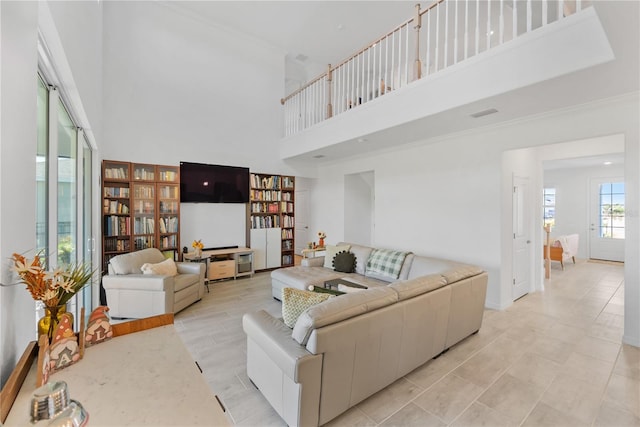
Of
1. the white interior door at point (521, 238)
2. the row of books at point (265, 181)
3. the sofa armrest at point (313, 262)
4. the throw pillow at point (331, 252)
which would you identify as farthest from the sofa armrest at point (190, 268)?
the white interior door at point (521, 238)

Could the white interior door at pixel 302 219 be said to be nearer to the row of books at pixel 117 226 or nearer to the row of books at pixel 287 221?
the row of books at pixel 287 221

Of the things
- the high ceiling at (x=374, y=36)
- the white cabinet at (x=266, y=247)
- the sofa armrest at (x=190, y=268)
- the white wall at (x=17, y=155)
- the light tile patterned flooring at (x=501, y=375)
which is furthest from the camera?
the white cabinet at (x=266, y=247)

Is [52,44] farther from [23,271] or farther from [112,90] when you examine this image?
[112,90]

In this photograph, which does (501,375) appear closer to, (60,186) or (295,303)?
(295,303)

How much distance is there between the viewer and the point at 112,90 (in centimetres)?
449

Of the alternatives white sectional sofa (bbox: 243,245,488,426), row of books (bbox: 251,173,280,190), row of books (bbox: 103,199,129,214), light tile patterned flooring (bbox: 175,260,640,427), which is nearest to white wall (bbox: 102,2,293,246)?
row of books (bbox: 251,173,280,190)

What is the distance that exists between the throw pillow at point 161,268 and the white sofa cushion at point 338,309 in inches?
108

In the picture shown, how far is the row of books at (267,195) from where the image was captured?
20.0 feet

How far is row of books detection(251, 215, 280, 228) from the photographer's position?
20.0 feet

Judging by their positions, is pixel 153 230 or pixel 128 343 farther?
pixel 153 230

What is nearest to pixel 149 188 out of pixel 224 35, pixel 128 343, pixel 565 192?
pixel 224 35

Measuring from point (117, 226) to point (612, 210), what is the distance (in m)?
11.3

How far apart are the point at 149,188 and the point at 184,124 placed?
1354 mm

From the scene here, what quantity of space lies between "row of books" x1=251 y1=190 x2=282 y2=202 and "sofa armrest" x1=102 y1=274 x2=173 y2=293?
113 inches
